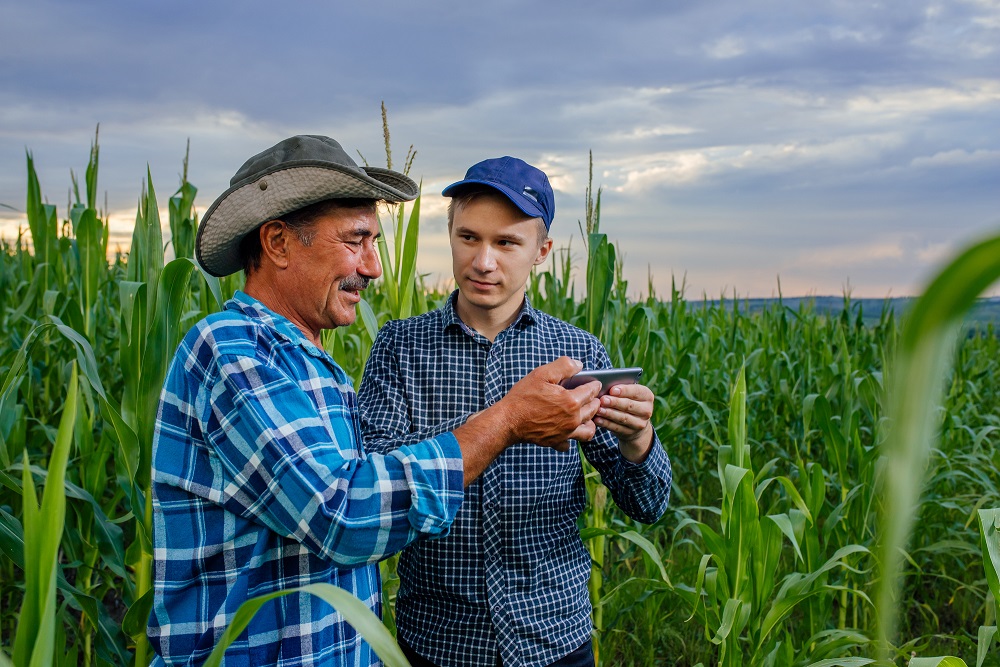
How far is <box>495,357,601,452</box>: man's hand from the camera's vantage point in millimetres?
1546

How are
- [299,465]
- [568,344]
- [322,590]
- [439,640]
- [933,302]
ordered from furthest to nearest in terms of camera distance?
1. [568,344]
2. [439,640]
3. [299,465]
4. [322,590]
5. [933,302]

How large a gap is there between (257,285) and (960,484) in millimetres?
4851

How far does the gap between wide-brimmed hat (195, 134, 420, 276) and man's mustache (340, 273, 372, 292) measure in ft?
0.54

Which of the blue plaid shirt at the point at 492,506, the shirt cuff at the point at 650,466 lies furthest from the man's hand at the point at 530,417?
the shirt cuff at the point at 650,466

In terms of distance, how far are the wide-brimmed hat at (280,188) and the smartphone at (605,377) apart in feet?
1.75

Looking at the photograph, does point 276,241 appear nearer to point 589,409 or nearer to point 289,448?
point 289,448

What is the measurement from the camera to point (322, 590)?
955 mm

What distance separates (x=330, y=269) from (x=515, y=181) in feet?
1.89

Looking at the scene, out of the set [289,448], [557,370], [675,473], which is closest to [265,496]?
[289,448]

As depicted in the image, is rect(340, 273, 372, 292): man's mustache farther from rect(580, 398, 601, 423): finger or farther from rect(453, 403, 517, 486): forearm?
rect(580, 398, 601, 423): finger

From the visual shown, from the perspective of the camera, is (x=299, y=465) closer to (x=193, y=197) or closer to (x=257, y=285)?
(x=257, y=285)

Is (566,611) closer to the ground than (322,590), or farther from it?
closer to the ground

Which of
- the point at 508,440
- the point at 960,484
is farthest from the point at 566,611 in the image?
the point at 960,484

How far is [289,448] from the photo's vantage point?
51.5 inches
